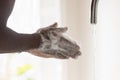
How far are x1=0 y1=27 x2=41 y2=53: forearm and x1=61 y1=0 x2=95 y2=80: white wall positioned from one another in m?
0.86

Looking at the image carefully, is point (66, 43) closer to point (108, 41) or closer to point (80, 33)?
point (108, 41)

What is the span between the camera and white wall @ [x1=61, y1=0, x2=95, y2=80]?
1.36 m

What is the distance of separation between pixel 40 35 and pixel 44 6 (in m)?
0.75

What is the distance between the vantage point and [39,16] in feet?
4.04

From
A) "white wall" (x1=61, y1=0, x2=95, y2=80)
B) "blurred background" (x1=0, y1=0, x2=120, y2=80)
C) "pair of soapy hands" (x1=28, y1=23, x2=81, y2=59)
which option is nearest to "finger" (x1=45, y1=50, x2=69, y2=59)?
"pair of soapy hands" (x1=28, y1=23, x2=81, y2=59)

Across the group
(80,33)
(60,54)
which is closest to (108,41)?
(80,33)

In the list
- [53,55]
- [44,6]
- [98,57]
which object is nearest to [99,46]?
[98,57]

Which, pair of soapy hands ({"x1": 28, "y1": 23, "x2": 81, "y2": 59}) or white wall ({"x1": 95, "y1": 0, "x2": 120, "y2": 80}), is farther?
white wall ({"x1": 95, "y1": 0, "x2": 120, "y2": 80})

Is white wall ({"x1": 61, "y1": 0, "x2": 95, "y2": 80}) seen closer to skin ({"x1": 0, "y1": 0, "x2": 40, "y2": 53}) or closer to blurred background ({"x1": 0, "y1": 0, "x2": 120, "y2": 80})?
blurred background ({"x1": 0, "y1": 0, "x2": 120, "y2": 80})

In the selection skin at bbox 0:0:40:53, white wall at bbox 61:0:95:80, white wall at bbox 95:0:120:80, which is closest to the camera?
skin at bbox 0:0:40:53

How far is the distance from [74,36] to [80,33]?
1.5 inches

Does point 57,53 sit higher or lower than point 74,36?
higher

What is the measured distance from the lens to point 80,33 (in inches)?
55.1

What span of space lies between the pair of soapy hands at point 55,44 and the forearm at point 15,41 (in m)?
0.02
